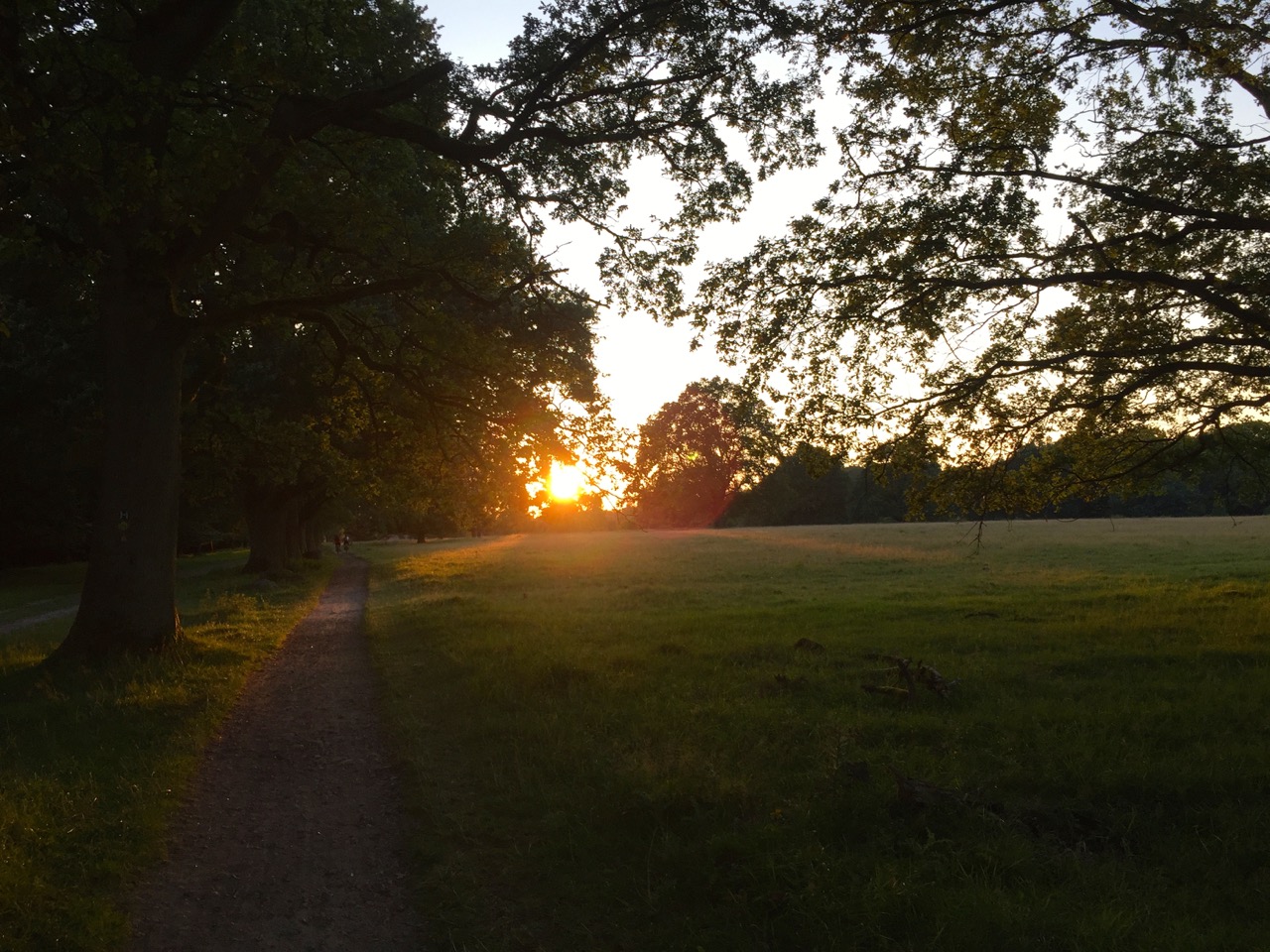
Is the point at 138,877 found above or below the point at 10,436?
below

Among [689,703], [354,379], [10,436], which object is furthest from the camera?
[10,436]

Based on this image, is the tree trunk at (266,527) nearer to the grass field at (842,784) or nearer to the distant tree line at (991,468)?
the grass field at (842,784)

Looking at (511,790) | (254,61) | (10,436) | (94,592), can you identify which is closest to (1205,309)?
(511,790)

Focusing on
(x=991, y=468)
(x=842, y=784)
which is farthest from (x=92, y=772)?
(x=991, y=468)

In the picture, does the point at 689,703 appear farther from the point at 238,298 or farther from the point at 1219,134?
the point at 1219,134

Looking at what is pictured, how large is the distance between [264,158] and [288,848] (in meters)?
8.34

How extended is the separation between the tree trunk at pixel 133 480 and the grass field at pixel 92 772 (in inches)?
27.4

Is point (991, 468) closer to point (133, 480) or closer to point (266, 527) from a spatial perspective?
point (133, 480)

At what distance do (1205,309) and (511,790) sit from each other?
12528 mm

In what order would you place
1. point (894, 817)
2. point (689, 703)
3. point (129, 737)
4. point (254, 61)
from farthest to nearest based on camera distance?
point (254, 61)
point (689, 703)
point (129, 737)
point (894, 817)

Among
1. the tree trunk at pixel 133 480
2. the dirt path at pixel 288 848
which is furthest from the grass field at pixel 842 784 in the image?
the tree trunk at pixel 133 480

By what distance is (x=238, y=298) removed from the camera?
13734 millimetres

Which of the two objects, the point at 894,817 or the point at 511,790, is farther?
the point at 511,790

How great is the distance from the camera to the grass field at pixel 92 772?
15.2 feet
